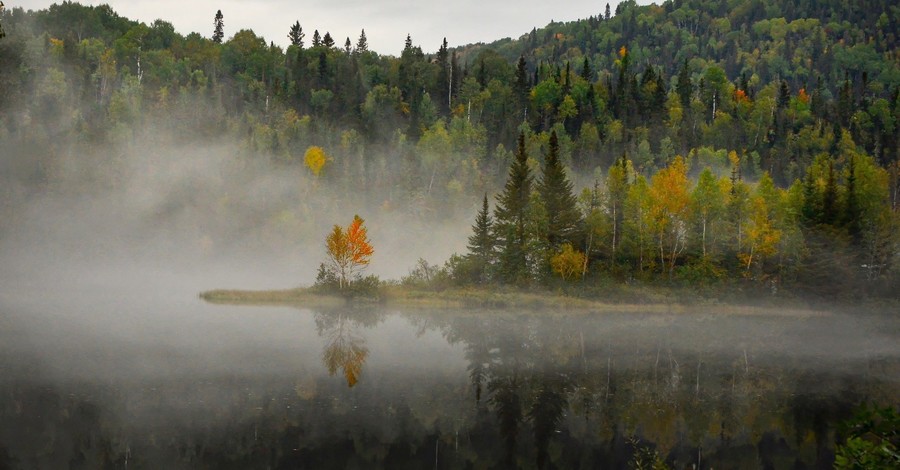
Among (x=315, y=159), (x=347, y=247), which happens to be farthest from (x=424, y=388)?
(x=315, y=159)

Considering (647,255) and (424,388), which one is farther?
(647,255)

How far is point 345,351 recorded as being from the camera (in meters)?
59.2

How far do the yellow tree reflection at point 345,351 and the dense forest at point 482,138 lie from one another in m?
22.2

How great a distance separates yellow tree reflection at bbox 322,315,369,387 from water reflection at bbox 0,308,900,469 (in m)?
0.21

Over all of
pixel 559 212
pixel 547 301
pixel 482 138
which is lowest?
pixel 547 301

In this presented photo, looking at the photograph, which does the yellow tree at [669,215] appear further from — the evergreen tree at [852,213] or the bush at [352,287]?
the bush at [352,287]

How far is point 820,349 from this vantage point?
62.7m

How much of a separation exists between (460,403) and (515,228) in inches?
1791

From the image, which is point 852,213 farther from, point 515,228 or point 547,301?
point 515,228

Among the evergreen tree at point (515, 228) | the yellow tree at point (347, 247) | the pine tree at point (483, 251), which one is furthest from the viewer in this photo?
the pine tree at point (483, 251)

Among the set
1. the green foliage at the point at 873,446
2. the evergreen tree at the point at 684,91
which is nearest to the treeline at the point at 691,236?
the green foliage at the point at 873,446

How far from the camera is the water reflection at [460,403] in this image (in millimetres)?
36188

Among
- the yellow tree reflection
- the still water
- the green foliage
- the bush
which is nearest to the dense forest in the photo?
the bush

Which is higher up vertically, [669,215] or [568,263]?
[669,215]
